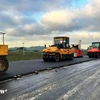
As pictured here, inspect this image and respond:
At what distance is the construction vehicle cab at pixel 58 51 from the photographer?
32.6m

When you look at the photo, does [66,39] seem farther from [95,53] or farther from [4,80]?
[4,80]

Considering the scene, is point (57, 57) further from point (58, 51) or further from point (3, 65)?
point (3, 65)

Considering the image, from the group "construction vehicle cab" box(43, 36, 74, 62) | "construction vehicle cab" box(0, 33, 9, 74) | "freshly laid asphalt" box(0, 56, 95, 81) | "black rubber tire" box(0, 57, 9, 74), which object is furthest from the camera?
"construction vehicle cab" box(43, 36, 74, 62)

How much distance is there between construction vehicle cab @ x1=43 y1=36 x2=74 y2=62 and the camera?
32594mm

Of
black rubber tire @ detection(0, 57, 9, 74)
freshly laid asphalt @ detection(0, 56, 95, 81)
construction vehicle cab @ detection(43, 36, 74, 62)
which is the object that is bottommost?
freshly laid asphalt @ detection(0, 56, 95, 81)

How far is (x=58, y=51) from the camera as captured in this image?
1304 inches

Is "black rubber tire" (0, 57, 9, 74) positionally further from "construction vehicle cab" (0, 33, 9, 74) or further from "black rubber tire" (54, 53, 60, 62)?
"black rubber tire" (54, 53, 60, 62)

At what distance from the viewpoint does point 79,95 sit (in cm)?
1041

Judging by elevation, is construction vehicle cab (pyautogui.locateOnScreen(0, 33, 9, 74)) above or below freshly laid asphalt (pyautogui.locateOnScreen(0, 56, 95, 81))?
above

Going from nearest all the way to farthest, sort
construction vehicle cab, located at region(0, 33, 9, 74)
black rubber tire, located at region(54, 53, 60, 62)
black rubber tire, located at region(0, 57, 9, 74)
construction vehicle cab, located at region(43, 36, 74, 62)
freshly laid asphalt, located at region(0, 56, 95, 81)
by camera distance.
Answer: freshly laid asphalt, located at region(0, 56, 95, 81) < construction vehicle cab, located at region(0, 33, 9, 74) < black rubber tire, located at region(0, 57, 9, 74) < black rubber tire, located at region(54, 53, 60, 62) < construction vehicle cab, located at region(43, 36, 74, 62)

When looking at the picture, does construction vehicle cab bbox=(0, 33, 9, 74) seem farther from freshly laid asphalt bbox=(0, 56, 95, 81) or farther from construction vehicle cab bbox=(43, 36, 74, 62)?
construction vehicle cab bbox=(43, 36, 74, 62)

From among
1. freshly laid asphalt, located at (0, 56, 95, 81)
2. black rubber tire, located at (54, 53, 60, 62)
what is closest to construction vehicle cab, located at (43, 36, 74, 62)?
black rubber tire, located at (54, 53, 60, 62)

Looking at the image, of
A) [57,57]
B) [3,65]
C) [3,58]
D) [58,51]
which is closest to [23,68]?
[3,65]

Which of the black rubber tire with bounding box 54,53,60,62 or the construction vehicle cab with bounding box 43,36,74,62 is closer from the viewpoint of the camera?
the black rubber tire with bounding box 54,53,60,62
